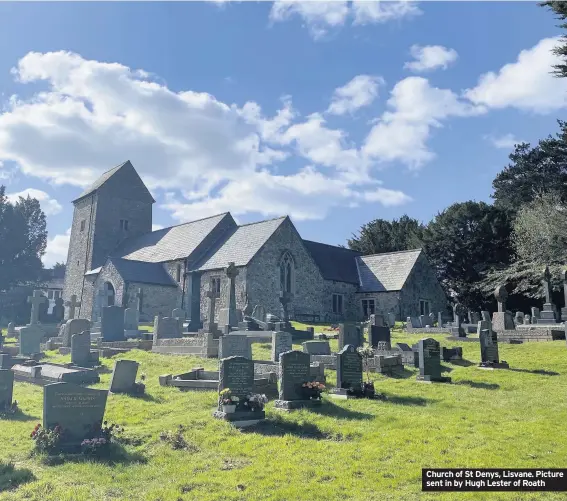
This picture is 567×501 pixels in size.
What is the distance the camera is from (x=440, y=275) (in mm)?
46000

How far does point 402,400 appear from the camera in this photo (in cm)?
1128

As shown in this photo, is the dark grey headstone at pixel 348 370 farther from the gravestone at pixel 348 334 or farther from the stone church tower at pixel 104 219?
the stone church tower at pixel 104 219

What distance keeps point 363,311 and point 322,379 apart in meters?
25.4

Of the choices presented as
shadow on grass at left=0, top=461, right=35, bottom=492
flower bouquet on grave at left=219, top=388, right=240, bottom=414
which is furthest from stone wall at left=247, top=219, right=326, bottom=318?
shadow on grass at left=0, top=461, right=35, bottom=492

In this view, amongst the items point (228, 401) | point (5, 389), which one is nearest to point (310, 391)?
point (228, 401)

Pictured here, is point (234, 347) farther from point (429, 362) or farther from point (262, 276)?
point (262, 276)

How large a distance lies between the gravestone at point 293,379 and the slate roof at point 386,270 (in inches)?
985

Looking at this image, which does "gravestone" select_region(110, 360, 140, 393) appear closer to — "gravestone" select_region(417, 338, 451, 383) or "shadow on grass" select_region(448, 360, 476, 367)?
"gravestone" select_region(417, 338, 451, 383)

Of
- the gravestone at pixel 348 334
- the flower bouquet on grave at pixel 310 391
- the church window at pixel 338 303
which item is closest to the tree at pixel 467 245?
the church window at pixel 338 303

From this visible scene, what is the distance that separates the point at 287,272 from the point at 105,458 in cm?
2772

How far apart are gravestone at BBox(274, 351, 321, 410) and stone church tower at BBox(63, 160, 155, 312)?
36483mm

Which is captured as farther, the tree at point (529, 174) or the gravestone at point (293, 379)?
the tree at point (529, 174)

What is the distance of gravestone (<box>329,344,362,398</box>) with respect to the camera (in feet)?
38.2

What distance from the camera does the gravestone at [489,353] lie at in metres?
15.2
